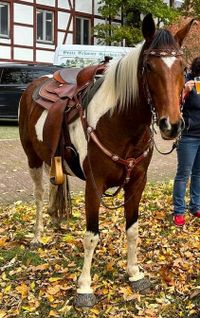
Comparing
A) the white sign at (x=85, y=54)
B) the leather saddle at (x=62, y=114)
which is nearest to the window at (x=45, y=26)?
the white sign at (x=85, y=54)

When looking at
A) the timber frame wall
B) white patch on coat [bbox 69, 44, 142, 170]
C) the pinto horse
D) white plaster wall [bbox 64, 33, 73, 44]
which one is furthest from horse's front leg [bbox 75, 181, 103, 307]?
white plaster wall [bbox 64, 33, 73, 44]

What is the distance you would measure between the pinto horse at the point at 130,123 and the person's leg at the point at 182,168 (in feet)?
4.88

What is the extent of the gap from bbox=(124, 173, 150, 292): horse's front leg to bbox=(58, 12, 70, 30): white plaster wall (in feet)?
62.8

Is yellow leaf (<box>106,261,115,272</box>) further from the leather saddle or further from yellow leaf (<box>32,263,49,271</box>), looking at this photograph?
the leather saddle

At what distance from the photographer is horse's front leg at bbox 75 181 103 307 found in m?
3.59

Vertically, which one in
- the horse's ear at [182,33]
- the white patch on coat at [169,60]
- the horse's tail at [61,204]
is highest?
the horse's ear at [182,33]

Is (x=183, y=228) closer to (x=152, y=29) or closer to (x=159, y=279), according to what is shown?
(x=159, y=279)

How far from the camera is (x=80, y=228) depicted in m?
5.34

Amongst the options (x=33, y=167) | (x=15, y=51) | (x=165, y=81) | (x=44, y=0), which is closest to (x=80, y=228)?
(x=33, y=167)

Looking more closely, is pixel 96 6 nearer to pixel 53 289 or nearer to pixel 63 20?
pixel 63 20

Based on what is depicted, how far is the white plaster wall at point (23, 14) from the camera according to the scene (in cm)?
1994

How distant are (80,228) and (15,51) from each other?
16.0 metres

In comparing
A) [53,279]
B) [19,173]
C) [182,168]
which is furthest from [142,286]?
[19,173]

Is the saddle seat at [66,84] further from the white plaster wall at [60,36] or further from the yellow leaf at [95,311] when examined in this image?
the white plaster wall at [60,36]
